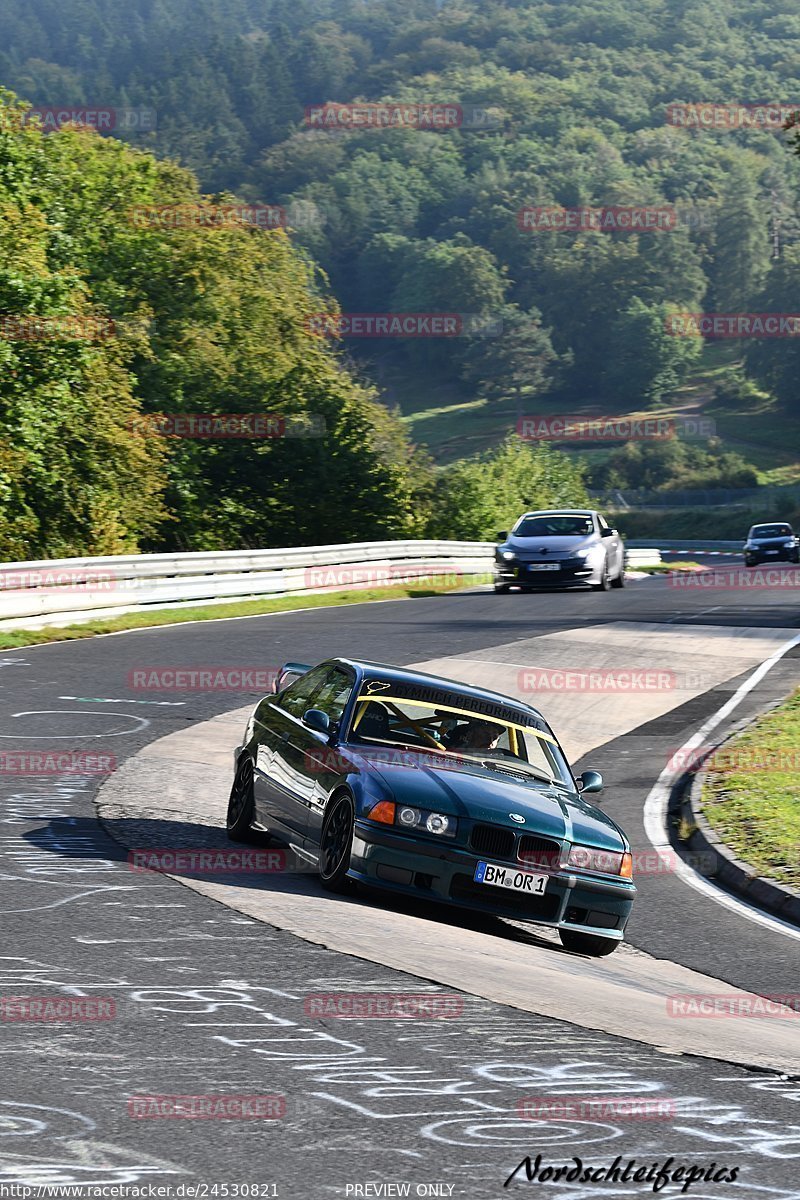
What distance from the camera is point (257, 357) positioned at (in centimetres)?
4994

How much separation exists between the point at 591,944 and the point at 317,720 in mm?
2093

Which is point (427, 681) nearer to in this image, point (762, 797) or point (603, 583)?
point (762, 797)

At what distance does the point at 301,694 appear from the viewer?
36.3 feet

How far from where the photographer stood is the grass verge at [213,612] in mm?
22812

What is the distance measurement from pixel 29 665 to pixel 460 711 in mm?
10491

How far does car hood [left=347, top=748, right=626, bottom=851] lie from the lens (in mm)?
9070

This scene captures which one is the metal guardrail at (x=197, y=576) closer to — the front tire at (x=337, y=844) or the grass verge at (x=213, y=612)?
the grass verge at (x=213, y=612)

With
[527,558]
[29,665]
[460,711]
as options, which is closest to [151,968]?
[460,711]

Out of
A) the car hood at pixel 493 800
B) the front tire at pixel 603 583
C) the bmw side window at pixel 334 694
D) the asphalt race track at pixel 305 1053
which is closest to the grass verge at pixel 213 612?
the front tire at pixel 603 583

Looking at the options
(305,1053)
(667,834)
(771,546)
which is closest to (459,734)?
(667,834)

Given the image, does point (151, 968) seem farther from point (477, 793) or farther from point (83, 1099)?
point (477, 793)

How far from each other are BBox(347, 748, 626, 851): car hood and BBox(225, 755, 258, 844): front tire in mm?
1460

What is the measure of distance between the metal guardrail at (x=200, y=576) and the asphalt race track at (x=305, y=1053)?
11.1 m

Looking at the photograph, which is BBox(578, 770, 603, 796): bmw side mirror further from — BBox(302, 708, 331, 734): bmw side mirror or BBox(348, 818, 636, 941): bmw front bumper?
BBox(302, 708, 331, 734): bmw side mirror
